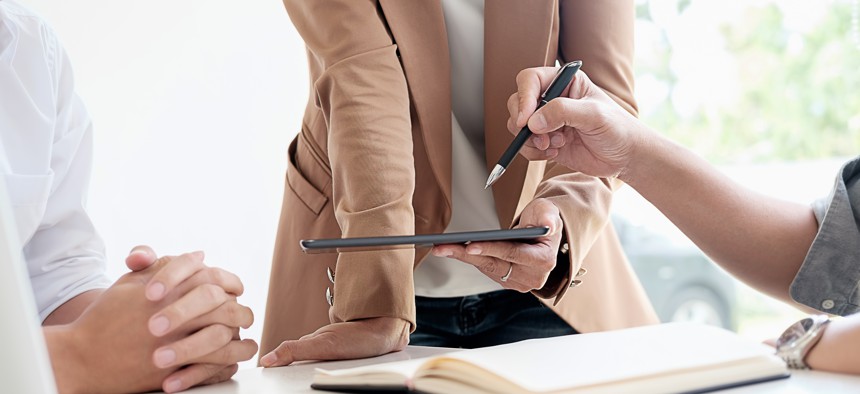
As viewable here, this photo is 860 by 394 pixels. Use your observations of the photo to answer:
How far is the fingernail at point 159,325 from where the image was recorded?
73 centimetres

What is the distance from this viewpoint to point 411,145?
1126 mm

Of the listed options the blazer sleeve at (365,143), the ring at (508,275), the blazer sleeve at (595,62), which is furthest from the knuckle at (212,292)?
the blazer sleeve at (595,62)

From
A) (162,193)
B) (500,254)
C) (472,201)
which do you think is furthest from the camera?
(162,193)

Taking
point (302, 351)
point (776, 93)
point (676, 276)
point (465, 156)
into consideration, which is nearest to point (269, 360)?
point (302, 351)

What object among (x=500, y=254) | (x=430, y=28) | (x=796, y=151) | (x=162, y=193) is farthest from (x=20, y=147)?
(x=796, y=151)

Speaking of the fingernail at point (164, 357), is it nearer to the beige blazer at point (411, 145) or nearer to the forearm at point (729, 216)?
the beige blazer at point (411, 145)

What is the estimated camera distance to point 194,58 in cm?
271

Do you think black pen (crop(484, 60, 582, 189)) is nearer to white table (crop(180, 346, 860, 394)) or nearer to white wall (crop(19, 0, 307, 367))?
white table (crop(180, 346, 860, 394))

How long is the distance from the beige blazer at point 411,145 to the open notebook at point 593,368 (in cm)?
35

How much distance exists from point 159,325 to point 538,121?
0.49m

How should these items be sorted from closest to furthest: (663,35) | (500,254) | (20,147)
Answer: (500,254) < (20,147) < (663,35)

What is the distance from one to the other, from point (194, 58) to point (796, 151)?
11.5 ft

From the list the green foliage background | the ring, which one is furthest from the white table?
the green foliage background

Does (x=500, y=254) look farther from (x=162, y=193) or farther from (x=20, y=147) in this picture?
(x=162, y=193)
